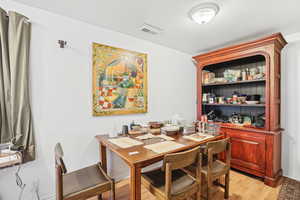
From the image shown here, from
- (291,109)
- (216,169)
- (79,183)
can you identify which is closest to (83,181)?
(79,183)

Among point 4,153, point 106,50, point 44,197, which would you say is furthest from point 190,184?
point 106,50

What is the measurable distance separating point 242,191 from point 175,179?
1.24m

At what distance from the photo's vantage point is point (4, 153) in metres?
1.33

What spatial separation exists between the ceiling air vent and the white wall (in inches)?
12.4

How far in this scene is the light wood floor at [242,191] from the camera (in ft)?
5.96

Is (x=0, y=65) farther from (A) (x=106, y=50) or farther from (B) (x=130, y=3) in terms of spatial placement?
(B) (x=130, y=3)

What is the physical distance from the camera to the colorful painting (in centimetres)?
198

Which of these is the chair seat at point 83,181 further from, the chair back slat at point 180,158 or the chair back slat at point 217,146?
the chair back slat at point 217,146

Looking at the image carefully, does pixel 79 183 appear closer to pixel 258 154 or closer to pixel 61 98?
pixel 61 98

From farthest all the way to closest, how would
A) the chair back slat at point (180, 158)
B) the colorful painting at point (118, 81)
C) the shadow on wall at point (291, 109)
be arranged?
the shadow on wall at point (291, 109)
the colorful painting at point (118, 81)
the chair back slat at point (180, 158)

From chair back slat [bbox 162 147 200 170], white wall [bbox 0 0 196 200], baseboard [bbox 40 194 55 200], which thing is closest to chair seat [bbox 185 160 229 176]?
chair back slat [bbox 162 147 200 170]

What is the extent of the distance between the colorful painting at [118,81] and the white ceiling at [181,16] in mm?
375

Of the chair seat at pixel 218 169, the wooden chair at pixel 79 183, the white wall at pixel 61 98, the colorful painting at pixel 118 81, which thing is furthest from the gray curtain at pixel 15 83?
the chair seat at pixel 218 169

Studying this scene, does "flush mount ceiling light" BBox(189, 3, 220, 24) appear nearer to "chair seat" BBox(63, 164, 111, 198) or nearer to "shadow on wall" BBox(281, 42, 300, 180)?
"shadow on wall" BBox(281, 42, 300, 180)
